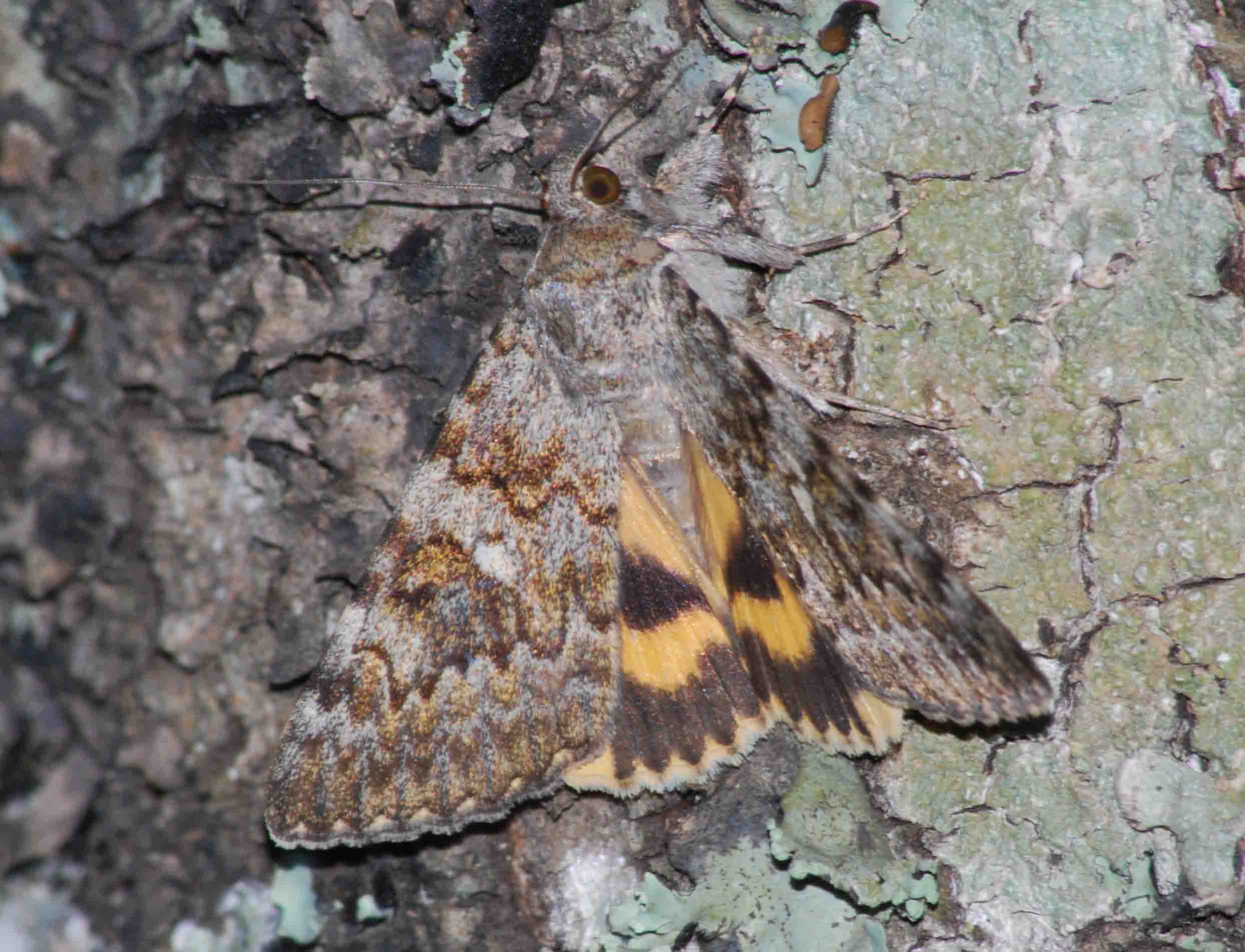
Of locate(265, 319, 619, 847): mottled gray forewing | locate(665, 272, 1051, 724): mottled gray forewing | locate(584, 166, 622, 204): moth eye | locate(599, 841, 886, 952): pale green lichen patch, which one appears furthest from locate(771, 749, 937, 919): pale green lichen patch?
locate(584, 166, 622, 204): moth eye

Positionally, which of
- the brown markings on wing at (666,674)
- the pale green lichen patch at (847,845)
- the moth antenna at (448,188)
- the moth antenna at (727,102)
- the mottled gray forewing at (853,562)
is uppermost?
the moth antenna at (727,102)

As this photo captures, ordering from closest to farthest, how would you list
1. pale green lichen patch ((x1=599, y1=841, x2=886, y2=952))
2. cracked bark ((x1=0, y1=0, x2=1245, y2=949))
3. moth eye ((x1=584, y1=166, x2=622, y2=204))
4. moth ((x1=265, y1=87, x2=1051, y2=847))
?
cracked bark ((x1=0, y1=0, x2=1245, y2=949)), moth ((x1=265, y1=87, x2=1051, y2=847)), pale green lichen patch ((x1=599, y1=841, x2=886, y2=952)), moth eye ((x1=584, y1=166, x2=622, y2=204))

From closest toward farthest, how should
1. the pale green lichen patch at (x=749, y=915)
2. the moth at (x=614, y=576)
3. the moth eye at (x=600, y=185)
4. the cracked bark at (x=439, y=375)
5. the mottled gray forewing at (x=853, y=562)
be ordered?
the mottled gray forewing at (x=853, y=562)
the cracked bark at (x=439, y=375)
the moth at (x=614, y=576)
the pale green lichen patch at (x=749, y=915)
the moth eye at (x=600, y=185)

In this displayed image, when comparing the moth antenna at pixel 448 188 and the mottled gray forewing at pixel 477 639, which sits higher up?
the moth antenna at pixel 448 188

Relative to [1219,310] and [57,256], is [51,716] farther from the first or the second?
[1219,310]

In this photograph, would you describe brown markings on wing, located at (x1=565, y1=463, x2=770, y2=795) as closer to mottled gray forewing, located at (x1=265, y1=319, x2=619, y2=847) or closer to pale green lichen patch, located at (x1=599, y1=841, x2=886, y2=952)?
mottled gray forewing, located at (x1=265, y1=319, x2=619, y2=847)

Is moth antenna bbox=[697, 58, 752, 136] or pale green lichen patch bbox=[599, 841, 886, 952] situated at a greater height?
moth antenna bbox=[697, 58, 752, 136]

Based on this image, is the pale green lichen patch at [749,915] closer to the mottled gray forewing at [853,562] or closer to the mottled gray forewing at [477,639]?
the mottled gray forewing at [477,639]

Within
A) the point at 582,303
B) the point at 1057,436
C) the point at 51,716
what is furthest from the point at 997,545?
the point at 51,716

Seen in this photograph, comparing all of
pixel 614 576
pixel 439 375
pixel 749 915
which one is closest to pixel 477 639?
pixel 614 576

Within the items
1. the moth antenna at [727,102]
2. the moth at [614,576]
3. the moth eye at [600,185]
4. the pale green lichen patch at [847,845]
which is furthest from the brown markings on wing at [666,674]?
the moth antenna at [727,102]
